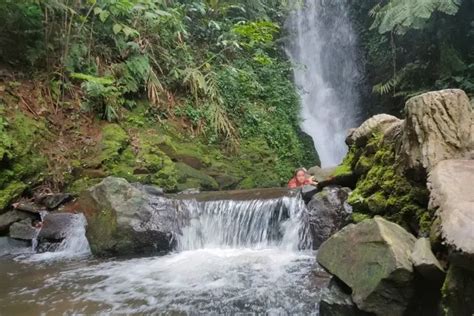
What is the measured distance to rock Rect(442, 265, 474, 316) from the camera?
2.38 metres

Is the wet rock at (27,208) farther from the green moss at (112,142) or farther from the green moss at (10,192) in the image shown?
the green moss at (112,142)

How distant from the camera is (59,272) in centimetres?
504

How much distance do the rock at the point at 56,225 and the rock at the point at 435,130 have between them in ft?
16.1

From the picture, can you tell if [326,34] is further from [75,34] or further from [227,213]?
[227,213]

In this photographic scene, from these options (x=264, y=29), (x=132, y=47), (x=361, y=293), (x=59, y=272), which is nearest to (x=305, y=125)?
(x=264, y=29)

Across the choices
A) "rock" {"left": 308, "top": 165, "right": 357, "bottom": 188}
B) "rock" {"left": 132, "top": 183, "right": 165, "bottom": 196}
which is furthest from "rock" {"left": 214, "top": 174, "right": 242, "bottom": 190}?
"rock" {"left": 308, "top": 165, "right": 357, "bottom": 188}

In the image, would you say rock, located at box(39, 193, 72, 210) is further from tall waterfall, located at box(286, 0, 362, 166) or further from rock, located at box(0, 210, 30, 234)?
tall waterfall, located at box(286, 0, 362, 166)

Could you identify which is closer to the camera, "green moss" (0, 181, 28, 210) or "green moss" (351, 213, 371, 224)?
"green moss" (351, 213, 371, 224)

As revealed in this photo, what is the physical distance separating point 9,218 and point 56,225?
750mm

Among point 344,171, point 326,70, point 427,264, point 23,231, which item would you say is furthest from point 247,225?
point 326,70

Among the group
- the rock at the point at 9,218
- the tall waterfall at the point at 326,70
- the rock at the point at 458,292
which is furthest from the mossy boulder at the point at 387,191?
the tall waterfall at the point at 326,70

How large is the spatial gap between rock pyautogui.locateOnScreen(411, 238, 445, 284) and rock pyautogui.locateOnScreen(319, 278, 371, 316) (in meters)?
0.51

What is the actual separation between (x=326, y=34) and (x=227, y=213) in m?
11.4

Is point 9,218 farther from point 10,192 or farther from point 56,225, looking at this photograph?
point 56,225
